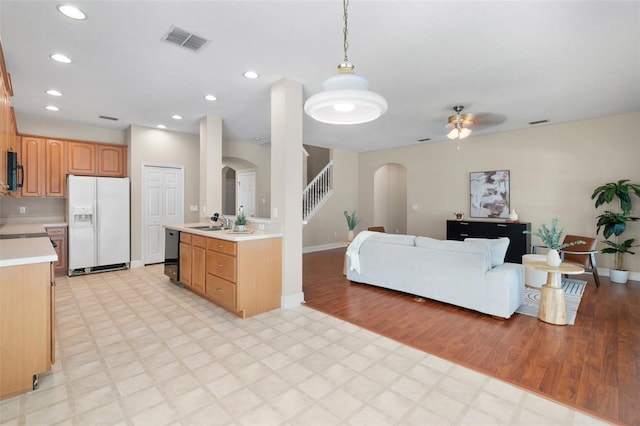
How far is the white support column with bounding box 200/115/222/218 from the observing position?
516 centimetres

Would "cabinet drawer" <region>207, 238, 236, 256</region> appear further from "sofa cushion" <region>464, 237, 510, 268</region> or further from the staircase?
the staircase

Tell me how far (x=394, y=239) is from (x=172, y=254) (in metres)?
3.42

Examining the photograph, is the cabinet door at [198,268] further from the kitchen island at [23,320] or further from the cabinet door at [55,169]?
the cabinet door at [55,169]

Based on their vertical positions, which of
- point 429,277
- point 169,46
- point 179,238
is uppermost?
point 169,46

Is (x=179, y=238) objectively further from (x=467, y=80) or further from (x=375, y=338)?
(x=467, y=80)

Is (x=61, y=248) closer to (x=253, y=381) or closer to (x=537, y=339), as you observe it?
(x=253, y=381)

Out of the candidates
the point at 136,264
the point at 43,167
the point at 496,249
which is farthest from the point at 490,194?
the point at 43,167

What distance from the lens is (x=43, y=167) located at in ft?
16.9

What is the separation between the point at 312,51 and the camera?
2.95 metres

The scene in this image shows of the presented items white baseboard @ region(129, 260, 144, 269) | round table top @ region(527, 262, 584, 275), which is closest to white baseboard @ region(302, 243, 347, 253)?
white baseboard @ region(129, 260, 144, 269)

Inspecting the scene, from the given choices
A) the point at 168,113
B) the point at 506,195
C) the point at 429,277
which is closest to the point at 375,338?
the point at 429,277

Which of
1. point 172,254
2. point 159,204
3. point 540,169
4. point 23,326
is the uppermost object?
point 540,169

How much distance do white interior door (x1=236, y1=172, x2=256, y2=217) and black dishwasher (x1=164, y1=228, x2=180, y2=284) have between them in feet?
12.1

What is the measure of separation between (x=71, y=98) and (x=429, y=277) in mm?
5653
